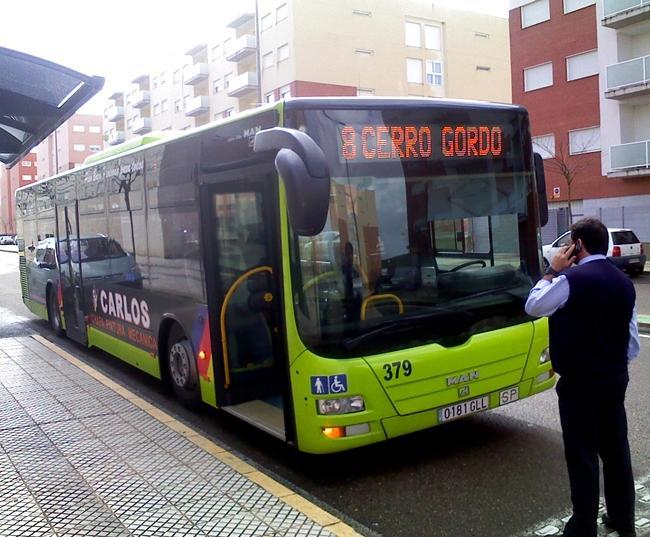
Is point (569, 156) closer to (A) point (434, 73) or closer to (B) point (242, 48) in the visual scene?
(A) point (434, 73)

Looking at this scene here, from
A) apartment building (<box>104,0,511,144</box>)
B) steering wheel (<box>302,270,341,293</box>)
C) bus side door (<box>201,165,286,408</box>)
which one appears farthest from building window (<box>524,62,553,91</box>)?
steering wheel (<box>302,270,341,293</box>)

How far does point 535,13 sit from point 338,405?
3047cm

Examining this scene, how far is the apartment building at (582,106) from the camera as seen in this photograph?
88.9ft

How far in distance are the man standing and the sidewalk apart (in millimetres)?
1280

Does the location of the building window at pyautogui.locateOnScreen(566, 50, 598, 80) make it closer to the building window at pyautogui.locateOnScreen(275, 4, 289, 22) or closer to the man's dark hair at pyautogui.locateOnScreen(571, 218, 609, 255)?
the building window at pyautogui.locateOnScreen(275, 4, 289, 22)

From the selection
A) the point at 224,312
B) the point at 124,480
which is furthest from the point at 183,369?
the point at 124,480

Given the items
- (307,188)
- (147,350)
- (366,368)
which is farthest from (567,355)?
(147,350)

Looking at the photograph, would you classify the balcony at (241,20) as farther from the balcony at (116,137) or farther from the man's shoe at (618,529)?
the man's shoe at (618,529)

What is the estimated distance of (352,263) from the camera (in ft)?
15.3

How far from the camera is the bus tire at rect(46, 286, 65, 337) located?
1091cm

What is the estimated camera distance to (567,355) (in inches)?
140

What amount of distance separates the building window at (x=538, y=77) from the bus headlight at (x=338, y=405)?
2892cm

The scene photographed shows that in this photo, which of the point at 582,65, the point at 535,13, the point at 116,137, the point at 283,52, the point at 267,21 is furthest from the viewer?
the point at 116,137

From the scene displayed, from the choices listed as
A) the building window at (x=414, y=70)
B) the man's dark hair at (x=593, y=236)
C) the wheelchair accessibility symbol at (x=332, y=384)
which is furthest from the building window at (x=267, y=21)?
the man's dark hair at (x=593, y=236)
